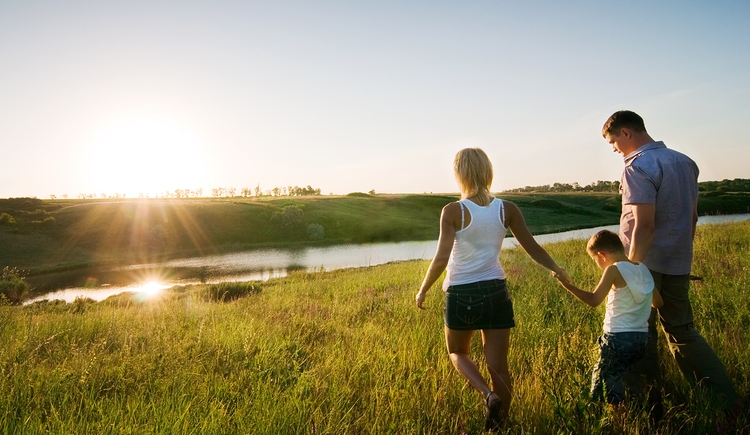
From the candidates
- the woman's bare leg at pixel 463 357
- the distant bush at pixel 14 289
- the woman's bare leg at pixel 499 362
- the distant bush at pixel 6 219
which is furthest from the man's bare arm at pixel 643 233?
the distant bush at pixel 6 219

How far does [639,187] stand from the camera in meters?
3.30

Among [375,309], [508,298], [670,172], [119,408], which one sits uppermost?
[670,172]

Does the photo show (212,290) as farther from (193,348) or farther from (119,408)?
(119,408)

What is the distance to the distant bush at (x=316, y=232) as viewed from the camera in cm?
6388

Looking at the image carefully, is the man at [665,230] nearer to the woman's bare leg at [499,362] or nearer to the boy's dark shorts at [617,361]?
the boy's dark shorts at [617,361]

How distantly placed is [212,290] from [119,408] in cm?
1672

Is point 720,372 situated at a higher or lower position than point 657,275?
lower

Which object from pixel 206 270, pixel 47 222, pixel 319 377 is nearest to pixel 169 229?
pixel 47 222

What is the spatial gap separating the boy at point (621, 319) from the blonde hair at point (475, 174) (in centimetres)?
102

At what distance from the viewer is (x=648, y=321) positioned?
11.1 ft

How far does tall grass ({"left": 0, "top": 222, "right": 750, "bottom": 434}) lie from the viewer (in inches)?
117

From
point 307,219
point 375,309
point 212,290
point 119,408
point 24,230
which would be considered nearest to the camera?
point 119,408

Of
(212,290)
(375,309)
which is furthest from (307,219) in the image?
(375,309)

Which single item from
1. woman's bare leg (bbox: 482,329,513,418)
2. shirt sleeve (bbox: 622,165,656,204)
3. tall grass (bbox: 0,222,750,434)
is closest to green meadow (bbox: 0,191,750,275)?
tall grass (bbox: 0,222,750,434)
